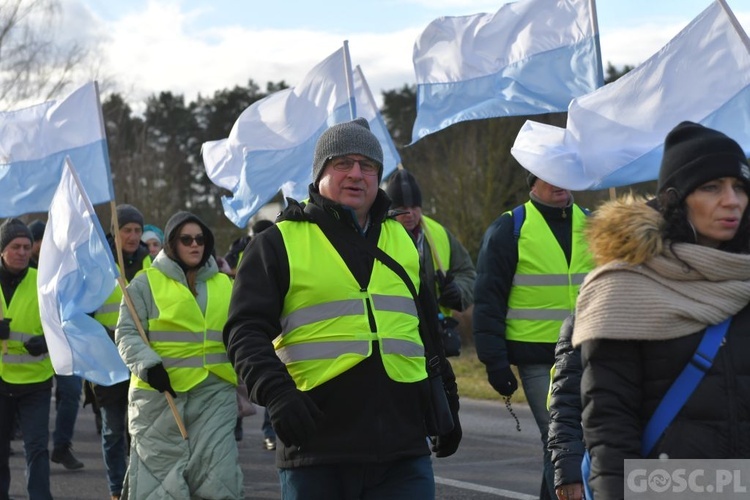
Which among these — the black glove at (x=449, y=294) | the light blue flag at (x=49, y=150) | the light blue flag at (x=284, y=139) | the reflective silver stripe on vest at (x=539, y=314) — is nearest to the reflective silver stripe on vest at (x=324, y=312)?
Result: the reflective silver stripe on vest at (x=539, y=314)

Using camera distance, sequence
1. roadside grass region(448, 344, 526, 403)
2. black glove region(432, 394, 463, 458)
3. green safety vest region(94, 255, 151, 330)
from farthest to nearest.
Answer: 1. roadside grass region(448, 344, 526, 403)
2. green safety vest region(94, 255, 151, 330)
3. black glove region(432, 394, 463, 458)

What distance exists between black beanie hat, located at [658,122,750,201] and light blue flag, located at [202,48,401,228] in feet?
19.0

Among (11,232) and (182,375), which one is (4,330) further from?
(182,375)

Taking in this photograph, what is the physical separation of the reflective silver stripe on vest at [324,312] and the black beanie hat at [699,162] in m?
1.41

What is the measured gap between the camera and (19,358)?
28.7ft

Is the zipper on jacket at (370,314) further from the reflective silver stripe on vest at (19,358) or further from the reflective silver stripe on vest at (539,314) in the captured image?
the reflective silver stripe on vest at (19,358)

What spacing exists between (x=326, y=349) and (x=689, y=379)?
1558 millimetres

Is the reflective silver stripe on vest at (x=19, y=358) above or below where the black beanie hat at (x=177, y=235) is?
below

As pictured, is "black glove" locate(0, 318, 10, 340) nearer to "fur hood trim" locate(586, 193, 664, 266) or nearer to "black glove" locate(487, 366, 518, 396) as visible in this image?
"black glove" locate(487, 366, 518, 396)

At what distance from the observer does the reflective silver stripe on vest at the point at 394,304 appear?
15.2ft

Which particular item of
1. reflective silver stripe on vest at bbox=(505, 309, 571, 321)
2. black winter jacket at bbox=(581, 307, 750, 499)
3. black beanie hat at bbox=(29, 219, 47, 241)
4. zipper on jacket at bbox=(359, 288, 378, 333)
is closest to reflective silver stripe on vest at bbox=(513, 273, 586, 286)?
reflective silver stripe on vest at bbox=(505, 309, 571, 321)

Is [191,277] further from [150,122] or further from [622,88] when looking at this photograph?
[150,122]

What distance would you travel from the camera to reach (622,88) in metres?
6.56

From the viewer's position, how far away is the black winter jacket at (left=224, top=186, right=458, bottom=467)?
14.5 feet
